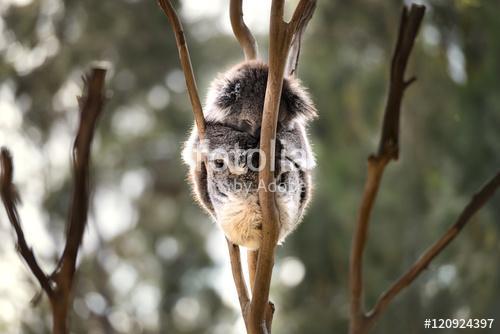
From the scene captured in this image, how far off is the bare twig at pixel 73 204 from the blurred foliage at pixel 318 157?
4259mm

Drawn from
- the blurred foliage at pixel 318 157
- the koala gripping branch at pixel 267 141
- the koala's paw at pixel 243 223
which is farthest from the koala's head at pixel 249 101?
the blurred foliage at pixel 318 157

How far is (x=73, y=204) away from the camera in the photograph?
1.88 meters

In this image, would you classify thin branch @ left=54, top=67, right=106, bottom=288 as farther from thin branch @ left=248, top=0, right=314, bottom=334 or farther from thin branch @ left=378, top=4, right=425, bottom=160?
thin branch @ left=378, top=4, right=425, bottom=160

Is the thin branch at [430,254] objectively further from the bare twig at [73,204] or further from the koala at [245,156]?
the bare twig at [73,204]

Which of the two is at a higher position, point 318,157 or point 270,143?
point 270,143

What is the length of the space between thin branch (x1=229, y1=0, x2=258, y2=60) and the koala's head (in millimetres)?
92

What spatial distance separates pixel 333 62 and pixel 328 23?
Answer: 0.46m

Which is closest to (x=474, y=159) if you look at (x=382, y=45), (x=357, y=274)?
(x=382, y=45)

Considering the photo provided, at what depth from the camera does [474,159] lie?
5.90m

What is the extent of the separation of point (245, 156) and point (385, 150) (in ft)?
1.76

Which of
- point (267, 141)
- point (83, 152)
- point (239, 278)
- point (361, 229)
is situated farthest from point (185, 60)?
point (361, 229)

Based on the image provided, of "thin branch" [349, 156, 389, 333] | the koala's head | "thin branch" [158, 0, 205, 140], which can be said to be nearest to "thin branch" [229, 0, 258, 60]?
the koala's head

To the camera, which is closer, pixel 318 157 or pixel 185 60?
pixel 185 60

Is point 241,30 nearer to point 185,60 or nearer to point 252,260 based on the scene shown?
point 185,60
